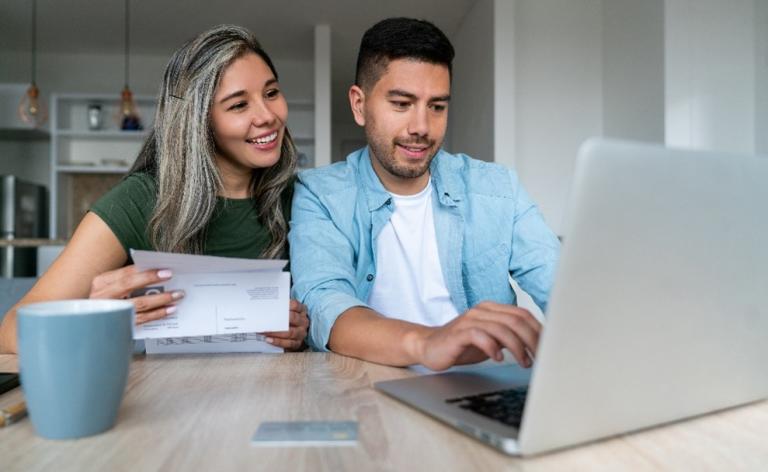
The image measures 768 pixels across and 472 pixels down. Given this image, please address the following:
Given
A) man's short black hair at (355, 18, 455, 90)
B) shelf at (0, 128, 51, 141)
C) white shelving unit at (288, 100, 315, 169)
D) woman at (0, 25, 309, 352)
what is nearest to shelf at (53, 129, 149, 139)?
shelf at (0, 128, 51, 141)

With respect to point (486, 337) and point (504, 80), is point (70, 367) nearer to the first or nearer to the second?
point (486, 337)

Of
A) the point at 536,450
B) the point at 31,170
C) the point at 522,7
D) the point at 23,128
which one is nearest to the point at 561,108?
the point at 522,7

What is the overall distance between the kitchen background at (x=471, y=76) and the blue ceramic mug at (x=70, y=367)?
2960 mm

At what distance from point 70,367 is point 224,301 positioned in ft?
1.22

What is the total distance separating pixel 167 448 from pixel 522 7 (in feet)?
12.9

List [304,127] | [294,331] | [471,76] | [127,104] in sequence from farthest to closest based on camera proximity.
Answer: [304,127], [471,76], [127,104], [294,331]

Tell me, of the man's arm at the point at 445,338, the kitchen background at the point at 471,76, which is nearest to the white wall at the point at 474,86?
the kitchen background at the point at 471,76

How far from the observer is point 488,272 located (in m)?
1.33

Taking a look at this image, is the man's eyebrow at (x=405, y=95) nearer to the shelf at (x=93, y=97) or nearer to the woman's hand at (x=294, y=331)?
the woman's hand at (x=294, y=331)

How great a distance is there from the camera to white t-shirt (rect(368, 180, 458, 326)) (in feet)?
4.36

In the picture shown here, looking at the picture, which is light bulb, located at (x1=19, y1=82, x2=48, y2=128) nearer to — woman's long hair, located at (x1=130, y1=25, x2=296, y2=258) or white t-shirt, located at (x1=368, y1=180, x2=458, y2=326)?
woman's long hair, located at (x1=130, y1=25, x2=296, y2=258)

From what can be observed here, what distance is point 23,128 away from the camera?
5020 millimetres

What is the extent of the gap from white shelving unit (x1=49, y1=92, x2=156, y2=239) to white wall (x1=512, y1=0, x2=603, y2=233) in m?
3.21

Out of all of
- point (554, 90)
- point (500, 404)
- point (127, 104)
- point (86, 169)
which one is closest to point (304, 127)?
point (127, 104)
